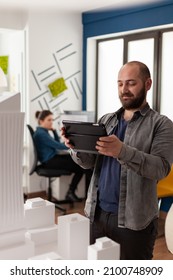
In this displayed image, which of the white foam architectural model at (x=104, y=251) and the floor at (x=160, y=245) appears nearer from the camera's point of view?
the white foam architectural model at (x=104, y=251)

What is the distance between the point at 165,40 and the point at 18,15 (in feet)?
6.47

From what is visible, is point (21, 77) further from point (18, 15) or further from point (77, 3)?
point (77, 3)

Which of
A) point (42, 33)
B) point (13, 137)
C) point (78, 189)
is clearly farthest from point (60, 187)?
point (13, 137)

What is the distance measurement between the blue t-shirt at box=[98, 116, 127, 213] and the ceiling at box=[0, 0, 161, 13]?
3137 mm

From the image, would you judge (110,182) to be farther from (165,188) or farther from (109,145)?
(165,188)

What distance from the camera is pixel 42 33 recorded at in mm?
5148

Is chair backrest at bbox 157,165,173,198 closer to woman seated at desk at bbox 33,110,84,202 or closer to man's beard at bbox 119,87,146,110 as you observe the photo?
woman seated at desk at bbox 33,110,84,202

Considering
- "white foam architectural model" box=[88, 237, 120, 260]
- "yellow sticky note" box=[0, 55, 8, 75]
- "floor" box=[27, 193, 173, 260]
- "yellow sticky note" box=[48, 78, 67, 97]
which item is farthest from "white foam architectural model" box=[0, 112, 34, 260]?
"yellow sticky note" box=[0, 55, 8, 75]

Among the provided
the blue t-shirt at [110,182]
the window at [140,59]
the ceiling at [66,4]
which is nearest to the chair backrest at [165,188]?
the window at [140,59]

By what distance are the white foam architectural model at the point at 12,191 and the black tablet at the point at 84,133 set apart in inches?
11.3

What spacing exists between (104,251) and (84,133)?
549 mm

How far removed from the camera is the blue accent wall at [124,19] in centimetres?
436

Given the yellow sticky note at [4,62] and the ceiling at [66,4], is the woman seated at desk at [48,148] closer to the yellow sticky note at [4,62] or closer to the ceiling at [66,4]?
the yellow sticky note at [4,62]

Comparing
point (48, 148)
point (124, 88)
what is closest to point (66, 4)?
point (48, 148)
